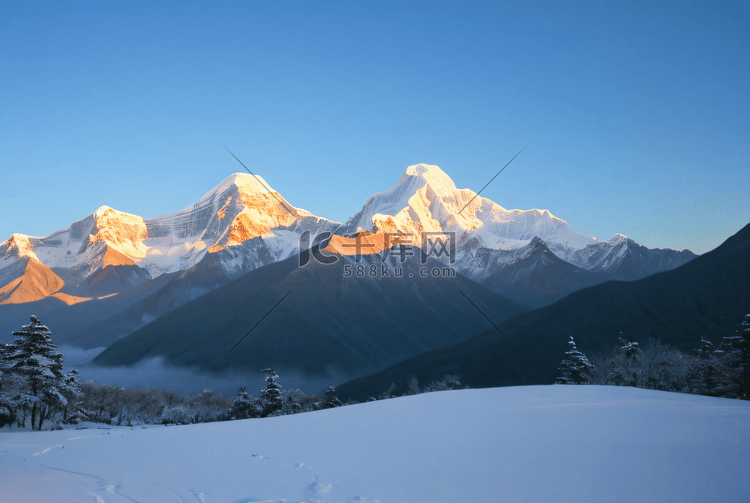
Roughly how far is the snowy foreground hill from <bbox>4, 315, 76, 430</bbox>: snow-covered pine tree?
16118mm

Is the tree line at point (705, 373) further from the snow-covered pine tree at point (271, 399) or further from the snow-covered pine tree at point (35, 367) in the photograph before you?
the snow-covered pine tree at point (35, 367)

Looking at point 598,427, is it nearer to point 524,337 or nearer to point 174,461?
point 174,461

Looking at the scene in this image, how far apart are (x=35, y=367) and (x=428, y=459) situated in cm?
2738

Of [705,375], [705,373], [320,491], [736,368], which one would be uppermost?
[320,491]

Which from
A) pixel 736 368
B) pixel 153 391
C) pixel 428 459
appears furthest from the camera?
pixel 153 391

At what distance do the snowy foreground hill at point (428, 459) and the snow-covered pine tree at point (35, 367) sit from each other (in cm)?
1612

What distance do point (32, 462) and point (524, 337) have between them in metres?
127

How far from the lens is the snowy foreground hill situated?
7.65 meters

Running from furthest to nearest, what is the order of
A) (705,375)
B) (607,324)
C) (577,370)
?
(607,324), (577,370), (705,375)

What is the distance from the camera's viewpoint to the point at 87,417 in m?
37.0

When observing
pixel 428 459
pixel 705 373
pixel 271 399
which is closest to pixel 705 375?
pixel 705 373

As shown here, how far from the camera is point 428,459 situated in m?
9.48

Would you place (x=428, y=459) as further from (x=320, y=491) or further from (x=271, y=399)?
(x=271, y=399)

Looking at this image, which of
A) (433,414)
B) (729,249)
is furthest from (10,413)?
(729,249)
